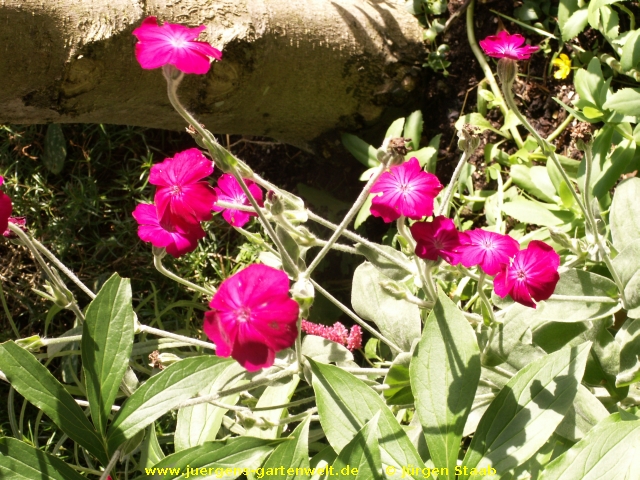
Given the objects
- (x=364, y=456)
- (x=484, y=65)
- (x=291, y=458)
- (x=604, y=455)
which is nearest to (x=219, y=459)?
(x=291, y=458)

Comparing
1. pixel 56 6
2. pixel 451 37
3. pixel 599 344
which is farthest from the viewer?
pixel 451 37

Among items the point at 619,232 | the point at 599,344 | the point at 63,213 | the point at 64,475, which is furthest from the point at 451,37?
the point at 64,475

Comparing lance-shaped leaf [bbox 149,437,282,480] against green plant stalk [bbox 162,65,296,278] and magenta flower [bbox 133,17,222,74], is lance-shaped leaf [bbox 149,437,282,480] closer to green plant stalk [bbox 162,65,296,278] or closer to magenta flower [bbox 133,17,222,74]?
green plant stalk [bbox 162,65,296,278]

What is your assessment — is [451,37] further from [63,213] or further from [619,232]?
[63,213]

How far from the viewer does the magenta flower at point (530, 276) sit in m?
0.94

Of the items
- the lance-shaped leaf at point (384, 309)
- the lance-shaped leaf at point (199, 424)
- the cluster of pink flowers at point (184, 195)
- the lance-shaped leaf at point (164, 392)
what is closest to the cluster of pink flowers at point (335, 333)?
the lance-shaped leaf at point (384, 309)

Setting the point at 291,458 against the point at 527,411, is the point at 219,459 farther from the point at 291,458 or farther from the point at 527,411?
the point at 527,411

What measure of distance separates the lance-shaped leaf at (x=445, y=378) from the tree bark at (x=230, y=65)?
80cm

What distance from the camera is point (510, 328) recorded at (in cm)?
109

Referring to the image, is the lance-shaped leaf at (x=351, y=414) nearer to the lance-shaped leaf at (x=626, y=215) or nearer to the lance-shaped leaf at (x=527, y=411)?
the lance-shaped leaf at (x=527, y=411)

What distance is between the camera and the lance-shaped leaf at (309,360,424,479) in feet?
3.20

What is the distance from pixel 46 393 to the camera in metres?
1.02

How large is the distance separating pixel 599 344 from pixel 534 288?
1.06ft

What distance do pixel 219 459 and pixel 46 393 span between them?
299 millimetres
